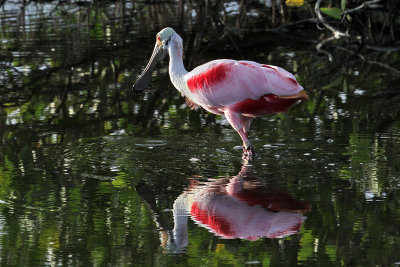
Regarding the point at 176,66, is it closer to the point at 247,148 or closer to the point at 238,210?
the point at 247,148

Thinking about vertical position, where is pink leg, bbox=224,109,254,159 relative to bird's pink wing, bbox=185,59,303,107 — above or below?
below

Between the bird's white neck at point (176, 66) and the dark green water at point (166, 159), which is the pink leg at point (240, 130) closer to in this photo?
the dark green water at point (166, 159)

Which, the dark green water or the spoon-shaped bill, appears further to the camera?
the spoon-shaped bill

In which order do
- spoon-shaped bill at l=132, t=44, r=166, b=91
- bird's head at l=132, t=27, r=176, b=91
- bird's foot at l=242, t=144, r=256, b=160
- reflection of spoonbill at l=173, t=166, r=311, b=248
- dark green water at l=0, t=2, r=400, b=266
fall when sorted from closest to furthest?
dark green water at l=0, t=2, r=400, b=266 < reflection of spoonbill at l=173, t=166, r=311, b=248 < bird's foot at l=242, t=144, r=256, b=160 < bird's head at l=132, t=27, r=176, b=91 < spoon-shaped bill at l=132, t=44, r=166, b=91

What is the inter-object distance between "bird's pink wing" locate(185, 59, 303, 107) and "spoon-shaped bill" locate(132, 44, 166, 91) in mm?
678

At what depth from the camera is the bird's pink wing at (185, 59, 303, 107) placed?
619 cm

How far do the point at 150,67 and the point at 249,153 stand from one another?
164 cm

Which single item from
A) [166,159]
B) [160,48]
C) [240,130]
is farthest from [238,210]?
[160,48]

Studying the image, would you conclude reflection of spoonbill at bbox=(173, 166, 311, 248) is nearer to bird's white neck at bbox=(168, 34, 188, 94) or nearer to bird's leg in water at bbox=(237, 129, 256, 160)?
bird's leg in water at bbox=(237, 129, 256, 160)

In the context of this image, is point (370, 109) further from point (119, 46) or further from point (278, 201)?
point (119, 46)

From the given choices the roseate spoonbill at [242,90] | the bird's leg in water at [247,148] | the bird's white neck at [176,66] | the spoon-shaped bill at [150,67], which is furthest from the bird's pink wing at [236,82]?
the spoon-shaped bill at [150,67]

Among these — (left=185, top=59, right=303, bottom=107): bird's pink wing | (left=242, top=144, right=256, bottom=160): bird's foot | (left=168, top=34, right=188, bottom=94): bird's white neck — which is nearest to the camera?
(left=185, top=59, right=303, bottom=107): bird's pink wing

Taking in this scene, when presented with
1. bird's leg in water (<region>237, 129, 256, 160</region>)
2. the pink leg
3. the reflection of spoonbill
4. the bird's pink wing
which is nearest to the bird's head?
the bird's pink wing

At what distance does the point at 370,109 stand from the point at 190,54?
3331 mm
